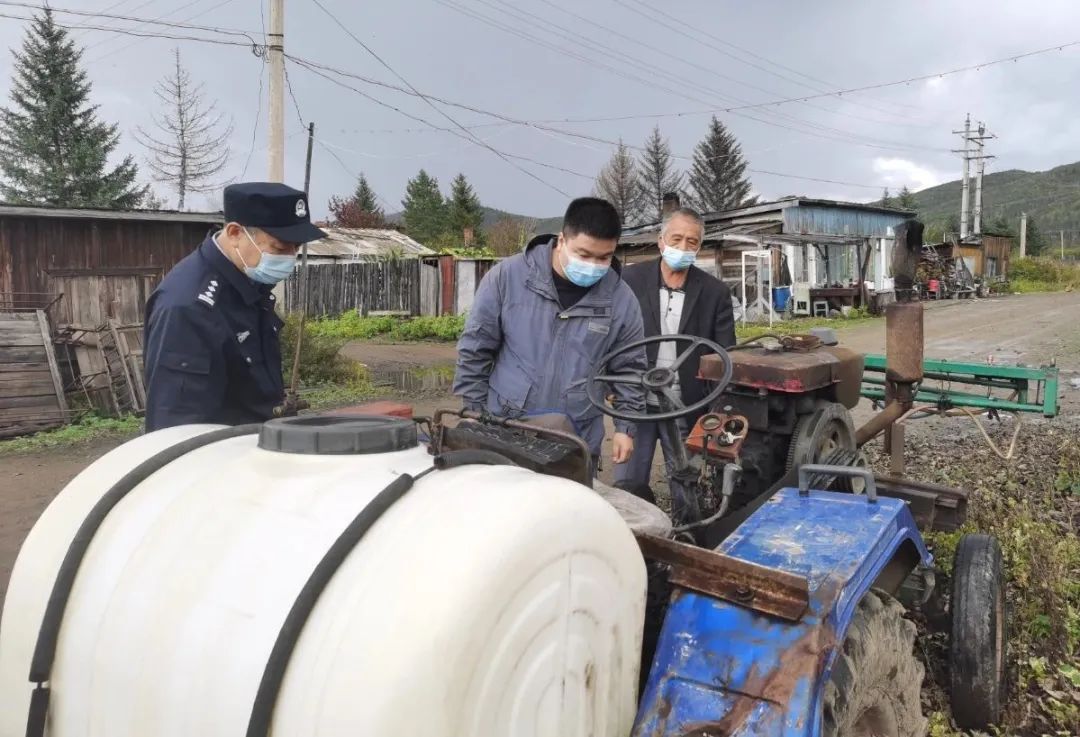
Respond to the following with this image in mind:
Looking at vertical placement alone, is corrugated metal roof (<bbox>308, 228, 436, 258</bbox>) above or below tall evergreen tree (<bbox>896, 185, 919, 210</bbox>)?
below

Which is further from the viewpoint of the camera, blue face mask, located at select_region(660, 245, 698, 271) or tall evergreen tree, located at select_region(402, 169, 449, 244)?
tall evergreen tree, located at select_region(402, 169, 449, 244)

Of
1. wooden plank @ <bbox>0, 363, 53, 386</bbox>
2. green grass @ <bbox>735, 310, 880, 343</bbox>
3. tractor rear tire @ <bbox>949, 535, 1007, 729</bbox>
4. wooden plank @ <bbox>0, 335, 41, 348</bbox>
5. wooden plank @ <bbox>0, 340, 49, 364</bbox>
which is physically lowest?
tractor rear tire @ <bbox>949, 535, 1007, 729</bbox>

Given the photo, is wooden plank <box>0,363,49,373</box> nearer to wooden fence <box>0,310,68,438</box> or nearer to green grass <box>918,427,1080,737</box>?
wooden fence <box>0,310,68,438</box>

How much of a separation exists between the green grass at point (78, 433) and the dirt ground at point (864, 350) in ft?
1.04

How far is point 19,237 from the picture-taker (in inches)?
459

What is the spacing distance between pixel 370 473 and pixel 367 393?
413 inches

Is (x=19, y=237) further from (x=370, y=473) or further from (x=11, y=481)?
(x=370, y=473)

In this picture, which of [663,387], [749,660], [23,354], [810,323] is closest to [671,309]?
[663,387]

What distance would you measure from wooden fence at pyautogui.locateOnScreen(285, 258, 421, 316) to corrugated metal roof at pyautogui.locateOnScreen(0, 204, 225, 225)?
1036 centimetres

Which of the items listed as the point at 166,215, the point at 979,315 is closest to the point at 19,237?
the point at 166,215

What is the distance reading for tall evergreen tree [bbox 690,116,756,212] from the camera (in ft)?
174

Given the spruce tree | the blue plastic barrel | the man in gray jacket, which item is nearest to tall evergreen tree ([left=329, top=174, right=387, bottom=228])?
the spruce tree

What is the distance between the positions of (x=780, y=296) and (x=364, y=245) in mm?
14903

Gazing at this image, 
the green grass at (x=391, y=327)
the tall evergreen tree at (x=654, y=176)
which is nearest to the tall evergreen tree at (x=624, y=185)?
the tall evergreen tree at (x=654, y=176)
